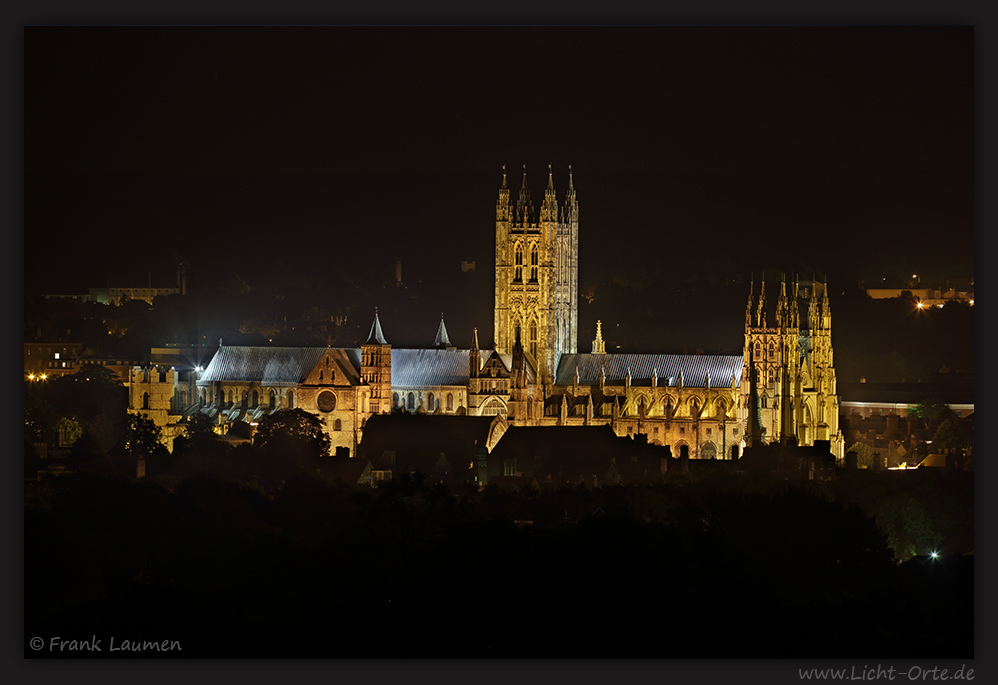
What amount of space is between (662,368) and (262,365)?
17818 millimetres

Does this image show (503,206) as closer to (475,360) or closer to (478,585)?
(475,360)

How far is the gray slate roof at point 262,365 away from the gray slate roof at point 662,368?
36.2 ft

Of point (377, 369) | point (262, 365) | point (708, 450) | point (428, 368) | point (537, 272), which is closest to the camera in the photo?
point (708, 450)

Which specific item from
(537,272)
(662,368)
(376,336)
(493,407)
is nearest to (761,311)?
(662,368)

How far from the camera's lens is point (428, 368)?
83312mm

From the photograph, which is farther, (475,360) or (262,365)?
(262,365)

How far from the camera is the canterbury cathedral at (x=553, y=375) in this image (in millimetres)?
76125

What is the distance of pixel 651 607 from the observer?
117 feet

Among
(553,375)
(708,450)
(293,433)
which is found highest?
(553,375)

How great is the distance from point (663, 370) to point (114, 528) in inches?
1634

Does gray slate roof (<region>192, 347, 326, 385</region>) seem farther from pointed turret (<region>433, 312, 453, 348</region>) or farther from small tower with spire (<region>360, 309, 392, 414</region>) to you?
pointed turret (<region>433, 312, 453, 348</region>)

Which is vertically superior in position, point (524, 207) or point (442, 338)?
point (524, 207)

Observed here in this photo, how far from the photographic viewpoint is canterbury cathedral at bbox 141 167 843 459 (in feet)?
250

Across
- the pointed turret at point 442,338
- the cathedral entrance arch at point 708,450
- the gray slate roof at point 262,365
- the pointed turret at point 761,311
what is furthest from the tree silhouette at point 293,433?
the pointed turret at point 761,311
